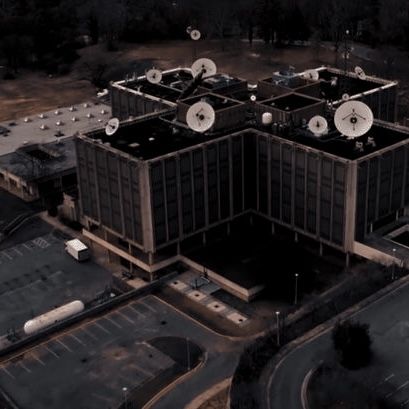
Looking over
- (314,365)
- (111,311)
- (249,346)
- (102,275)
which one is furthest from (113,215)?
(314,365)

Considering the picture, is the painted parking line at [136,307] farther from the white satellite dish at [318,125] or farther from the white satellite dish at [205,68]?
the white satellite dish at [205,68]

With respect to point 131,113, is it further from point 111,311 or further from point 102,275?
point 111,311

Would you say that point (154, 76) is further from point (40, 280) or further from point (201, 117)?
point (40, 280)

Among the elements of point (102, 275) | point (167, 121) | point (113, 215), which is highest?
point (167, 121)

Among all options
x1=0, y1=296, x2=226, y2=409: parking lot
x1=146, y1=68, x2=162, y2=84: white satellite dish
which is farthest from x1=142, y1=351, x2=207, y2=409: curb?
x1=146, y1=68, x2=162, y2=84: white satellite dish

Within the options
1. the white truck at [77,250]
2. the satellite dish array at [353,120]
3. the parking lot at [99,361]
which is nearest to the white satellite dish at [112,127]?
the white truck at [77,250]

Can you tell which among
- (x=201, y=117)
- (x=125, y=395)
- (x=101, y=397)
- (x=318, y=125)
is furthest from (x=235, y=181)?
(x=101, y=397)

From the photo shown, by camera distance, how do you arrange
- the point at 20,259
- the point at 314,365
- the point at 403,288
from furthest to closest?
the point at 20,259 < the point at 403,288 < the point at 314,365
